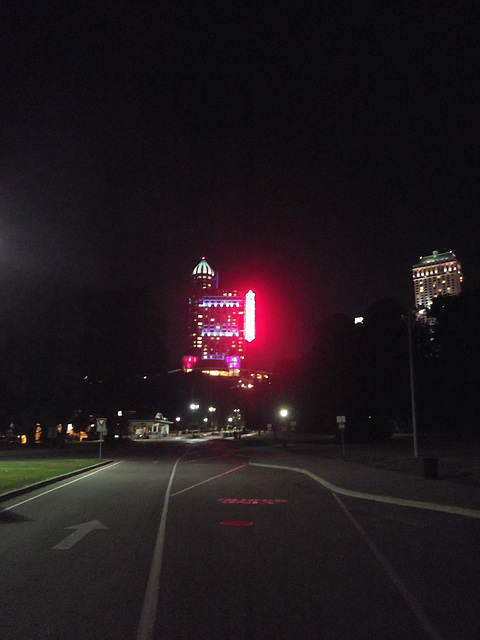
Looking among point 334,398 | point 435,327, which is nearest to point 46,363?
point 334,398

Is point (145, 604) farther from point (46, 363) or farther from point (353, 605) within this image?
point (46, 363)

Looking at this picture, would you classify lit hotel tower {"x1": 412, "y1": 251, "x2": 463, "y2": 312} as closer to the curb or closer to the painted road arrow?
the curb

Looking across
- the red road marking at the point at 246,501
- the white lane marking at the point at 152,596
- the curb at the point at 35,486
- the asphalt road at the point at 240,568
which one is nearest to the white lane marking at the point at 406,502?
the asphalt road at the point at 240,568

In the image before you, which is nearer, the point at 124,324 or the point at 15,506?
the point at 15,506

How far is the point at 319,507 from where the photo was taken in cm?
1399

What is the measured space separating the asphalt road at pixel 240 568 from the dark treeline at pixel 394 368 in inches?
1556

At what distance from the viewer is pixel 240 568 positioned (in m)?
7.86

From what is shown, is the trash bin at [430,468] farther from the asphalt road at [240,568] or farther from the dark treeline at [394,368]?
the dark treeline at [394,368]

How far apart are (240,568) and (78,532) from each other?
3987mm

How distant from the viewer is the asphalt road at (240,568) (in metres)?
5.59

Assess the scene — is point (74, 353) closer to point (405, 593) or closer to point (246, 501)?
point (246, 501)

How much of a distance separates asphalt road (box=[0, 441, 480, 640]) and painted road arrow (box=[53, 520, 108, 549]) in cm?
3

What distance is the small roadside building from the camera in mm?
104625

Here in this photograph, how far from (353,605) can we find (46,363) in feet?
167
